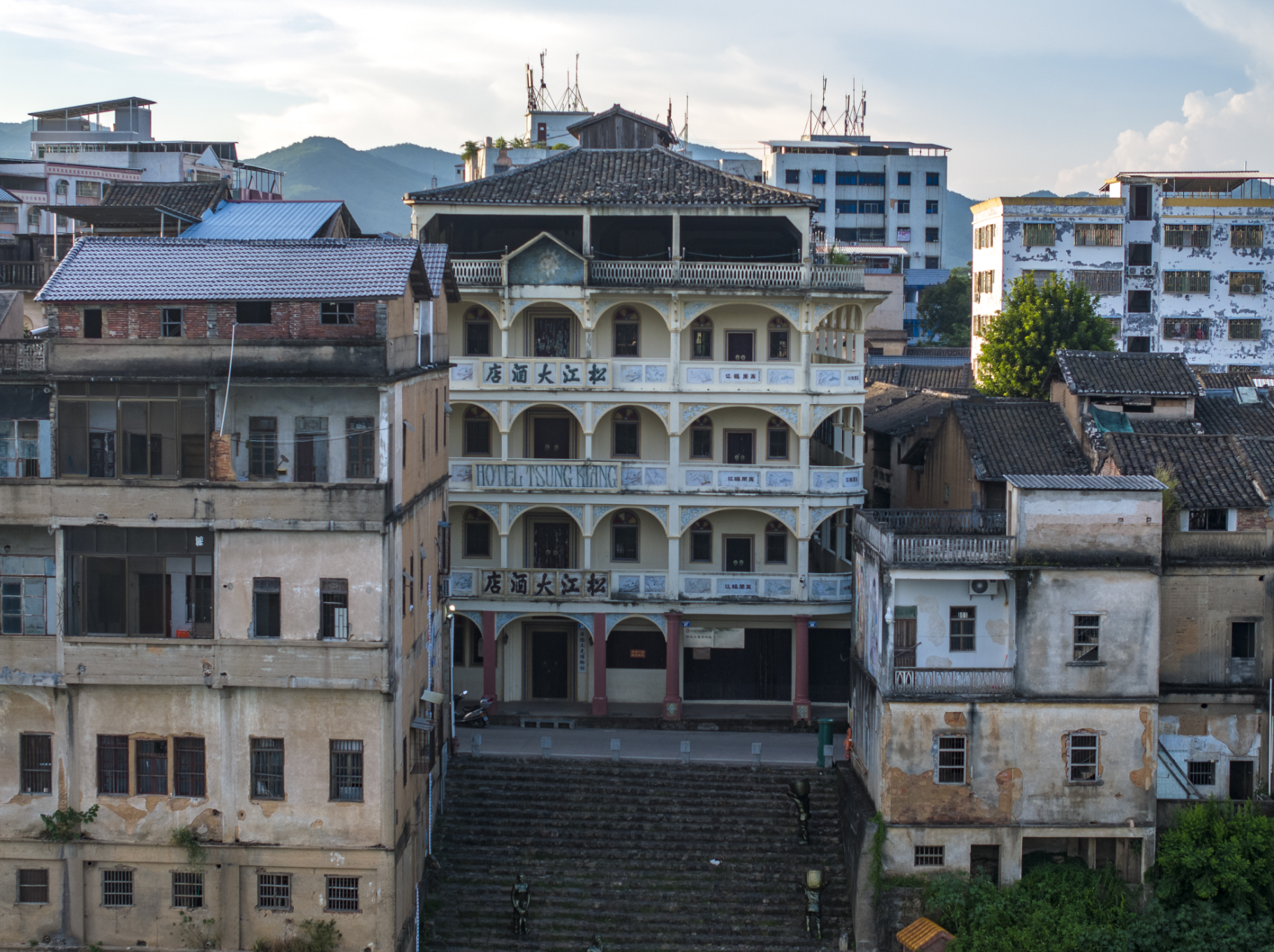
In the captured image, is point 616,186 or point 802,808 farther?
point 616,186

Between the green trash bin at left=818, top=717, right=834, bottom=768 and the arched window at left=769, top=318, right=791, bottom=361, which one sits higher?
the arched window at left=769, top=318, right=791, bottom=361

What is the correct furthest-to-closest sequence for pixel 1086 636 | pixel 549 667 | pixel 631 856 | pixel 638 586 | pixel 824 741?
pixel 549 667 → pixel 638 586 → pixel 824 741 → pixel 631 856 → pixel 1086 636

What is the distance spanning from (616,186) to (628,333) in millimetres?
4595

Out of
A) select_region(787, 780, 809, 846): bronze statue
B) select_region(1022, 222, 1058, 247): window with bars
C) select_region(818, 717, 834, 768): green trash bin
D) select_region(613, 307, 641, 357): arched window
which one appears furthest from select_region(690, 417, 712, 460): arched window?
select_region(1022, 222, 1058, 247): window with bars

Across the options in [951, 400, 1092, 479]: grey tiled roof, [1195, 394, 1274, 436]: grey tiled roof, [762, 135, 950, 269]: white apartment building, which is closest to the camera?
[951, 400, 1092, 479]: grey tiled roof

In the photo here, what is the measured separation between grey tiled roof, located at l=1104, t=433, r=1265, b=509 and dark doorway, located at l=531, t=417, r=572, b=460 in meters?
15.9

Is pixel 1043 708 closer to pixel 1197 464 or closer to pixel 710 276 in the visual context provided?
pixel 1197 464

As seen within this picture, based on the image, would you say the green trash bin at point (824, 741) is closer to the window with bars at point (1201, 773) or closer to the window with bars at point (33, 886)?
the window with bars at point (1201, 773)

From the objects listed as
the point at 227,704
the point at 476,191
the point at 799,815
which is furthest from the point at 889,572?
the point at 476,191

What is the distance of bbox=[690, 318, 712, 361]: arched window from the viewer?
43.7 metres

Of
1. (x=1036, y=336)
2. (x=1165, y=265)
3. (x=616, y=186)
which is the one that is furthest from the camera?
(x=1165, y=265)

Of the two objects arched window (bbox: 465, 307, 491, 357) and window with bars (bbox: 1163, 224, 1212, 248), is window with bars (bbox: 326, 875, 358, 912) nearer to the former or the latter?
arched window (bbox: 465, 307, 491, 357)

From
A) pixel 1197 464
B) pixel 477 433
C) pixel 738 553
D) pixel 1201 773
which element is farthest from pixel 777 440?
pixel 1201 773

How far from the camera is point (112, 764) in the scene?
101 feet
